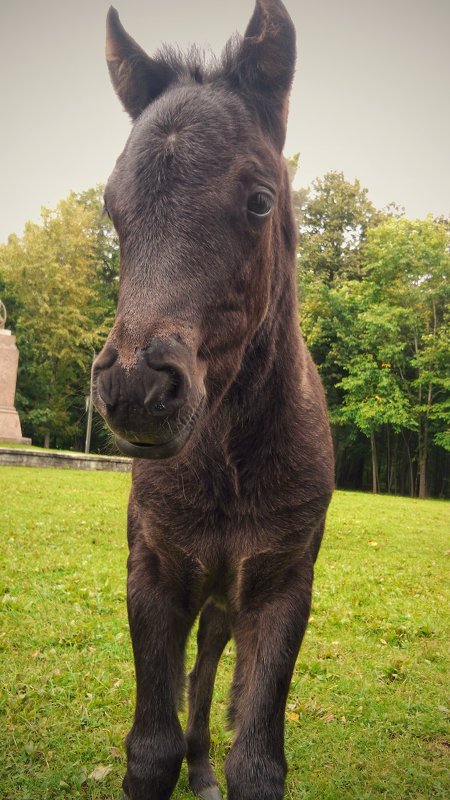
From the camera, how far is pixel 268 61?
248 cm

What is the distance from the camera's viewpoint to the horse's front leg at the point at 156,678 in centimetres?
278

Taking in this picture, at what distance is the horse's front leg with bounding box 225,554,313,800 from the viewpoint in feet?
8.63

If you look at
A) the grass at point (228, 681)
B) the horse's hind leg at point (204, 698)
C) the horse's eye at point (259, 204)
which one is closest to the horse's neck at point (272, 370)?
the horse's eye at point (259, 204)

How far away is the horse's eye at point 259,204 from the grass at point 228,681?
7.75 ft

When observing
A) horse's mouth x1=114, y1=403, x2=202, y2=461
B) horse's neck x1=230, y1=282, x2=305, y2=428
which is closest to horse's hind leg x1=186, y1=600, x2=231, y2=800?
horse's neck x1=230, y1=282, x2=305, y2=428

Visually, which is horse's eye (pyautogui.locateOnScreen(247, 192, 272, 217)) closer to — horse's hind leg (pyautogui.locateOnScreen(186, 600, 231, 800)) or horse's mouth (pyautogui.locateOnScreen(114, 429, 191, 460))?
horse's mouth (pyautogui.locateOnScreen(114, 429, 191, 460))

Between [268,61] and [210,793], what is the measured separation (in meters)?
3.51

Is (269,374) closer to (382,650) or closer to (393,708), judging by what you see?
(393,708)

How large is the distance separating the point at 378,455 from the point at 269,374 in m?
40.1

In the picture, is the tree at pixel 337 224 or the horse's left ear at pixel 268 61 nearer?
the horse's left ear at pixel 268 61

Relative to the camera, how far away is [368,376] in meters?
31.3

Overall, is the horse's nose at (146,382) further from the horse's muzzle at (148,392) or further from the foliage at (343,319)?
the foliage at (343,319)

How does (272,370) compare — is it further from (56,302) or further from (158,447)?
(56,302)

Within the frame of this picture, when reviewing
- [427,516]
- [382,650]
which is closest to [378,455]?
[427,516]
